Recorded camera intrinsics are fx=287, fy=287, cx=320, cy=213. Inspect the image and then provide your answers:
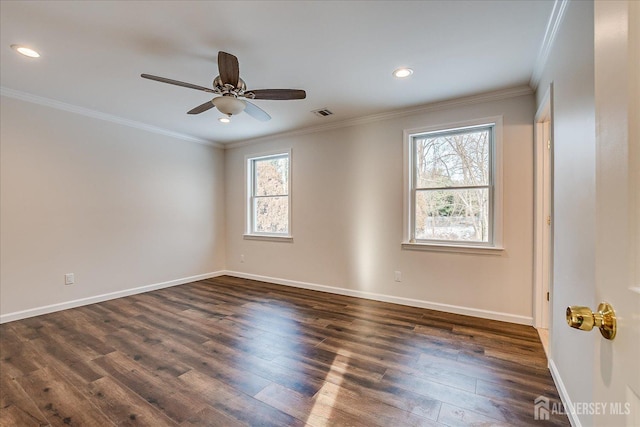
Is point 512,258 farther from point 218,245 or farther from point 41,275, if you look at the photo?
point 41,275

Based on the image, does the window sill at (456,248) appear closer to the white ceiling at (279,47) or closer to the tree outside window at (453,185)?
the tree outside window at (453,185)

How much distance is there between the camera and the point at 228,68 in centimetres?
211

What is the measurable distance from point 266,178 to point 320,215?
1415 millimetres

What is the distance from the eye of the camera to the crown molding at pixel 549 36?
181 cm

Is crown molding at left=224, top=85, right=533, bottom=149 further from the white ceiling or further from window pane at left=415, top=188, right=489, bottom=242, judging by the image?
window pane at left=415, top=188, right=489, bottom=242

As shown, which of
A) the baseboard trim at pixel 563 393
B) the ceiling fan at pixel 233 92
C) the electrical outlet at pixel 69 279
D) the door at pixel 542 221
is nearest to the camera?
the baseboard trim at pixel 563 393

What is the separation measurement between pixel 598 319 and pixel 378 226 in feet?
10.7

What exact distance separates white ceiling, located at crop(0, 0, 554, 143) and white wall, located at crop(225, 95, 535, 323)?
53 cm

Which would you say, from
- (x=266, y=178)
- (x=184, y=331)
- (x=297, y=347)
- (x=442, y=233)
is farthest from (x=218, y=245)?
(x=442, y=233)

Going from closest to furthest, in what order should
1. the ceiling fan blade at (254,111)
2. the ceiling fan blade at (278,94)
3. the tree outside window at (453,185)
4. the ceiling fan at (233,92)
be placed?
the ceiling fan at (233,92), the ceiling fan blade at (278,94), the ceiling fan blade at (254,111), the tree outside window at (453,185)

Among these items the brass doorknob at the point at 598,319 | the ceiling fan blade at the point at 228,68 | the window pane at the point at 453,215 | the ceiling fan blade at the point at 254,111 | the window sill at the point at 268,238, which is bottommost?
the window sill at the point at 268,238

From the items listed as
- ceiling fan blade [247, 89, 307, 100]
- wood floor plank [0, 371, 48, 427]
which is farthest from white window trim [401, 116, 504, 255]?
wood floor plank [0, 371, 48, 427]

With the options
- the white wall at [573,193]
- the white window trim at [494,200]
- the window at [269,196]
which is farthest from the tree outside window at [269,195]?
the white wall at [573,193]

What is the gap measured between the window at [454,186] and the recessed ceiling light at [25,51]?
3.74 metres
